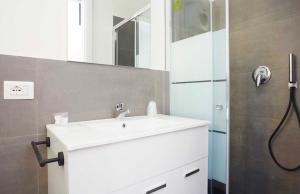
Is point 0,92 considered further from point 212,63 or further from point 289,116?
point 289,116

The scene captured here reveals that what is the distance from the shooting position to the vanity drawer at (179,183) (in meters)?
1.01

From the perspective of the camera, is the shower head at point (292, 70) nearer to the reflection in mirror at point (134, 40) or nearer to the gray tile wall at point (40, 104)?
the reflection in mirror at point (134, 40)

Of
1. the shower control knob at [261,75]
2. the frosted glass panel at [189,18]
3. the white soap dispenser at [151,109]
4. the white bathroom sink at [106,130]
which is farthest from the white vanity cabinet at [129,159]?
the frosted glass panel at [189,18]

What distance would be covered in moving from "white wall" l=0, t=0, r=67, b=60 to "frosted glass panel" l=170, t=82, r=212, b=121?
997 mm

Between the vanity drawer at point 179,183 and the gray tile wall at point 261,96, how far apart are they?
1.50 feet

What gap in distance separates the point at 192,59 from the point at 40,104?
3.92ft

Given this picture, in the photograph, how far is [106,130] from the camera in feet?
4.19

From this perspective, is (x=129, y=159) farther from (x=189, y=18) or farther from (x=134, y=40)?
(x=189, y=18)

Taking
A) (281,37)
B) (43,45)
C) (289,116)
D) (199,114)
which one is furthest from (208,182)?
(43,45)

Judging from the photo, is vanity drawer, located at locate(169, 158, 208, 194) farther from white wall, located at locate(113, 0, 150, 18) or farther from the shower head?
white wall, located at locate(113, 0, 150, 18)

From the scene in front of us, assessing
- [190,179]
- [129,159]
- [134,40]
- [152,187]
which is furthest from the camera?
[134,40]

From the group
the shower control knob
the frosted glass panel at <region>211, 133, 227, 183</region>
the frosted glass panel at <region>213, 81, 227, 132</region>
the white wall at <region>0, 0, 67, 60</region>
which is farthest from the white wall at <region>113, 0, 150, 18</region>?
the frosted glass panel at <region>211, 133, 227, 183</region>

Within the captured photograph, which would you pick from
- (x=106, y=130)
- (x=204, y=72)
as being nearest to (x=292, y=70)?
(x=204, y=72)

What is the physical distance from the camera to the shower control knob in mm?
1454
